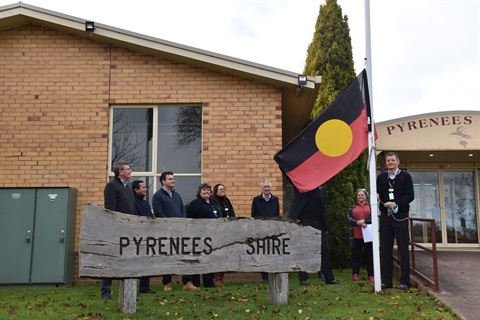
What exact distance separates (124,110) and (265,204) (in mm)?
3141

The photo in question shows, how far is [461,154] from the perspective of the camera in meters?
12.3

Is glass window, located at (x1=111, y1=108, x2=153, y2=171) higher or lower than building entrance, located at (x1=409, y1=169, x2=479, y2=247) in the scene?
higher

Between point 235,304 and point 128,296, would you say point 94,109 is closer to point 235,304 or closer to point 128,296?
point 128,296

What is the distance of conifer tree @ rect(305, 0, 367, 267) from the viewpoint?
10867mm

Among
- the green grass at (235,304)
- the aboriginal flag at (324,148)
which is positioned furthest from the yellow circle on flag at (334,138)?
the green grass at (235,304)

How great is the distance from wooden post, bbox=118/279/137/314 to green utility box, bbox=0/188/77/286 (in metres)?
2.66

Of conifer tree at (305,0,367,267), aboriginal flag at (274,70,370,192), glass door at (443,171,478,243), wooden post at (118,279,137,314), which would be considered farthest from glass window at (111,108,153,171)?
glass door at (443,171,478,243)

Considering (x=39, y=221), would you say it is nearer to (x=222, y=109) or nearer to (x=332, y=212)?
(x=222, y=109)

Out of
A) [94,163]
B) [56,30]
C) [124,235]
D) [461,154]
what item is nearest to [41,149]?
[94,163]

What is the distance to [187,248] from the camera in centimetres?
586

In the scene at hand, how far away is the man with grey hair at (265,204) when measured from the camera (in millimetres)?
8039

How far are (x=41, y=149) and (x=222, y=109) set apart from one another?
325 centimetres

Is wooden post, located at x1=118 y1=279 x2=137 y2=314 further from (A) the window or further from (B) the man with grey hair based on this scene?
(A) the window

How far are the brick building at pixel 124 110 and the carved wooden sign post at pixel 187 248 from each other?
2.56 metres
